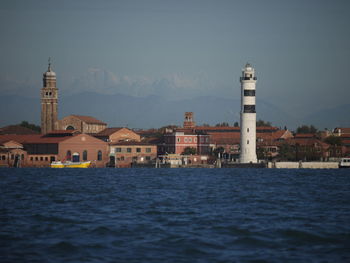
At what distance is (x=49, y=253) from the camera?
64.3ft

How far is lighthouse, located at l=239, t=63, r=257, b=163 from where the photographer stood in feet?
304

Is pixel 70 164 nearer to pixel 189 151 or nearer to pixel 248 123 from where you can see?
pixel 189 151

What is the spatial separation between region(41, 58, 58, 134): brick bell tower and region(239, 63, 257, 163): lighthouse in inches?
1509

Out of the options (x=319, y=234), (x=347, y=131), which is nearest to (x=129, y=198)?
(x=319, y=234)

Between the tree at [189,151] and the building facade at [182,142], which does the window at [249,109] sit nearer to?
the tree at [189,151]

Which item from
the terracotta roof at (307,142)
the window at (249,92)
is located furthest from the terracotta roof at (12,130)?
the window at (249,92)

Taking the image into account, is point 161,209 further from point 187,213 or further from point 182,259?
point 182,259

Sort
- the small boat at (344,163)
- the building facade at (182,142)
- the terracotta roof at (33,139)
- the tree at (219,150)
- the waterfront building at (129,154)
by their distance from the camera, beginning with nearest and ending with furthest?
the small boat at (344,163)
the terracotta roof at (33,139)
the waterfront building at (129,154)
the building facade at (182,142)
the tree at (219,150)

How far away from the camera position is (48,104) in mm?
121625

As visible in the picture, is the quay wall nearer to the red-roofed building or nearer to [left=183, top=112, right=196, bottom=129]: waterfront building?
the red-roofed building

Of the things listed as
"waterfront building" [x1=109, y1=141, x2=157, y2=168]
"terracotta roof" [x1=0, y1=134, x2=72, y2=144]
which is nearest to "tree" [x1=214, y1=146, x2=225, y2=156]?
"waterfront building" [x1=109, y1=141, x2=157, y2=168]

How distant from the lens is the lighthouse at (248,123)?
304 feet

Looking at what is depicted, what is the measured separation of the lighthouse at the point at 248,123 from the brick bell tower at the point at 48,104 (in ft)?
126

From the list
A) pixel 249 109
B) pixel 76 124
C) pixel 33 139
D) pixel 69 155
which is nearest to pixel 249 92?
pixel 249 109
